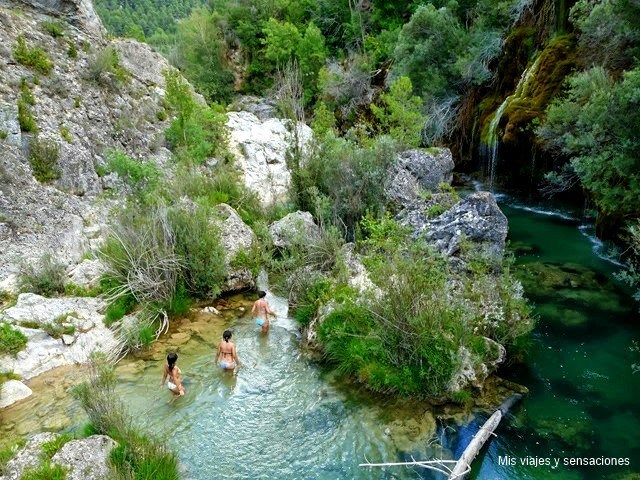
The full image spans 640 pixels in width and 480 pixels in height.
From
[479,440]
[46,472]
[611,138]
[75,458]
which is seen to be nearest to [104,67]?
[75,458]

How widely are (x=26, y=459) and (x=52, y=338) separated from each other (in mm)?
4055

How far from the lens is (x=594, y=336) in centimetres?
987

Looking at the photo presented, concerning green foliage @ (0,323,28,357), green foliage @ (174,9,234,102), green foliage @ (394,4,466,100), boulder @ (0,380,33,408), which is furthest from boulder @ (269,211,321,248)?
green foliage @ (174,9,234,102)

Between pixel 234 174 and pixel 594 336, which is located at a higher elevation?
pixel 234 174

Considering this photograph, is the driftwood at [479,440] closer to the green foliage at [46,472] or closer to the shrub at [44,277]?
the green foliage at [46,472]

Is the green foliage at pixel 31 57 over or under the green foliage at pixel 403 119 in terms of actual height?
over

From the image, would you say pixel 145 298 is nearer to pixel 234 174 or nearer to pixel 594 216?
pixel 234 174

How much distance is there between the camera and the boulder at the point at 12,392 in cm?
808

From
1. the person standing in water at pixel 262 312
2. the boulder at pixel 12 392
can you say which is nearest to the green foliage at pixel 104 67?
the person standing in water at pixel 262 312

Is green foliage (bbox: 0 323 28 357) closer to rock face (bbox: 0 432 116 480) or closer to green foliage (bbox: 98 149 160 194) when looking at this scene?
rock face (bbox: 0 432 116 480)

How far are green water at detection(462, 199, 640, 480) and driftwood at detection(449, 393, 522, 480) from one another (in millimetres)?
194

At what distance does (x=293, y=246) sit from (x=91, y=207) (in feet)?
25.0

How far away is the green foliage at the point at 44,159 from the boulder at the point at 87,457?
427 inches

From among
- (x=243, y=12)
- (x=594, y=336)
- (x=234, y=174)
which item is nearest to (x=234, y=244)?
(x=234, y=174)
